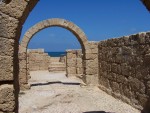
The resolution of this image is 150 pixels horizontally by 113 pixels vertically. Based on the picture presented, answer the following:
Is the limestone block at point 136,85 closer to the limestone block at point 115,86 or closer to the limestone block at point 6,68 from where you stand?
the limestone block at point 115,86

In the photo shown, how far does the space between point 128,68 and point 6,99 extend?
588 cm

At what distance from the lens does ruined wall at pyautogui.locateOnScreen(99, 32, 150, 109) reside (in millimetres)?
8755

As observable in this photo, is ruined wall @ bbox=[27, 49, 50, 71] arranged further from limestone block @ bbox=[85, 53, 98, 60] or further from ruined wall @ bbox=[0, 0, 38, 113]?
ruined wall @ bbox=[0, 0, 38, 113]

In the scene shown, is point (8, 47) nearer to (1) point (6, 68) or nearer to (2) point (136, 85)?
(1) point (6, 68)

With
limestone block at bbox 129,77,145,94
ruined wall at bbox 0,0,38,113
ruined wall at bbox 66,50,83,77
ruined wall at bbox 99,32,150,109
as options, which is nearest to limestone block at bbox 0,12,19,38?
ruined wall at bbox 0,0,38,113

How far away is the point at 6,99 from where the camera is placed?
A: 520cm

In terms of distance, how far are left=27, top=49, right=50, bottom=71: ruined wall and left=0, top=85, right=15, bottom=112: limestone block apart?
67.8ft

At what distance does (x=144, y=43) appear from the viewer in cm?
870

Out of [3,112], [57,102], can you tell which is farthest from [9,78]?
[57,102]

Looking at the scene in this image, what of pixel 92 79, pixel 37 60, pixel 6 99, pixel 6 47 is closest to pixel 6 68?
pixel 6 47

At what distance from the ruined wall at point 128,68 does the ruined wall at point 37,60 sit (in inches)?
516

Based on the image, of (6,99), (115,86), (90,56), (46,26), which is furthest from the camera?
(46,26)

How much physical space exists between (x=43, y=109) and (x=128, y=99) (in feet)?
9.51

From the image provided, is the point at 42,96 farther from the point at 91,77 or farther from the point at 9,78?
the point at 9,78
